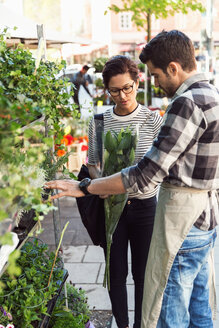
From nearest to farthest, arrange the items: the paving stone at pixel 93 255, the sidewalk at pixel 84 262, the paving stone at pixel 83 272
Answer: the sidewalk at pixel 84 262 → the paving stone at pixel 83 272 → the paving stone at pixel 93 255

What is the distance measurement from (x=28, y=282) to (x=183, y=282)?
2.70 feet

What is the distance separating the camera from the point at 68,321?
8.27ft

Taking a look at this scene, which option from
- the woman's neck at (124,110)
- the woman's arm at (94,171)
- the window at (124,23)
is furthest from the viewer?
the window at (124,23)

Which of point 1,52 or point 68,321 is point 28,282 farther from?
point 1,52

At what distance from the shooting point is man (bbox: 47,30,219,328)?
1.74 meters

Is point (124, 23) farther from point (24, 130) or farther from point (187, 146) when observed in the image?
point (24, 130)

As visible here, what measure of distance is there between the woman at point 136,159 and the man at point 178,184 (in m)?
0.47

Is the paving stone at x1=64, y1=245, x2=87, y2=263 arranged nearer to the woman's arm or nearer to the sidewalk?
the sidewalk

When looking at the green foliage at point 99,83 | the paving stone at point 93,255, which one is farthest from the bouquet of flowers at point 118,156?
the green foliage at point 99,83

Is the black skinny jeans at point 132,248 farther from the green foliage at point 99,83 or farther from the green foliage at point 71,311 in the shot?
the green foliage at point 99,83

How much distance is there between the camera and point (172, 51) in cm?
180

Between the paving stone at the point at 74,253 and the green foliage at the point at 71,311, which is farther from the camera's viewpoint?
the paving stone at the point at 74,253

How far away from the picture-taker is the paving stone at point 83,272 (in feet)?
Answer: 11.9

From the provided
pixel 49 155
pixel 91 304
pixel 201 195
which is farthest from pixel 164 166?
pixel 91 304
